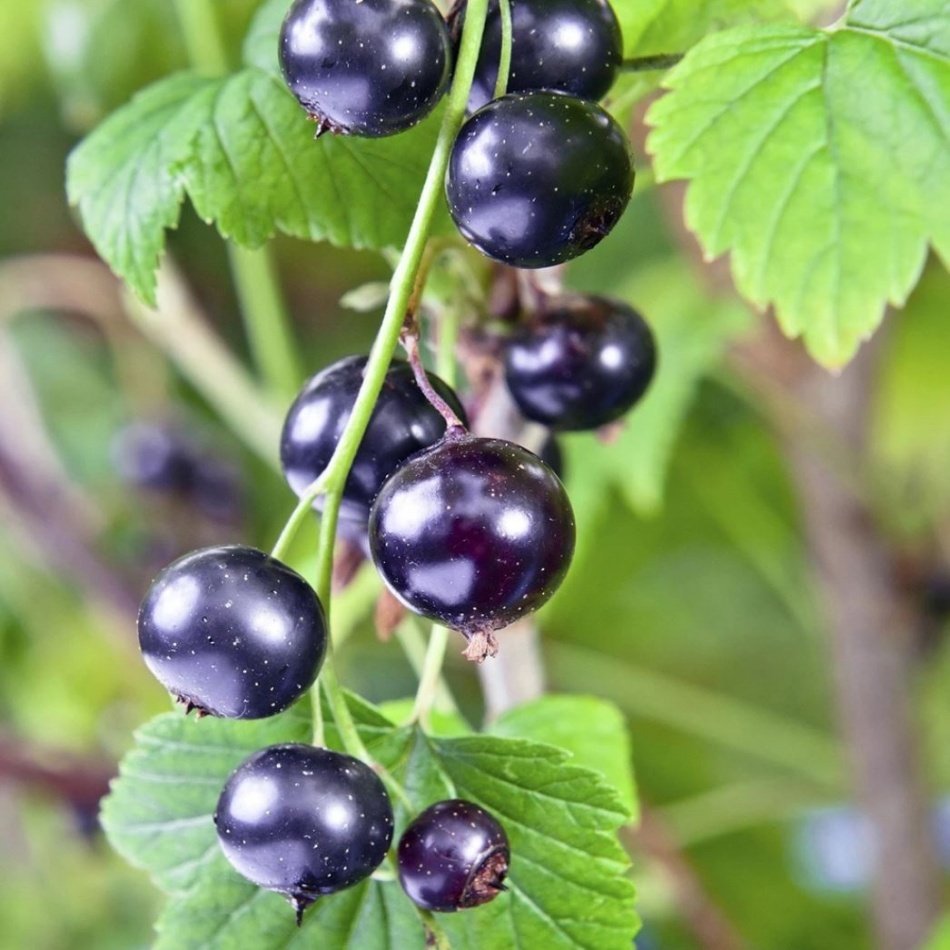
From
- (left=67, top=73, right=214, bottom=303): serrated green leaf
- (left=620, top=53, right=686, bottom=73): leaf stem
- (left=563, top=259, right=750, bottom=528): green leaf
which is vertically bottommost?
(left=563, top=259, right=750, bottom=528): green leaf

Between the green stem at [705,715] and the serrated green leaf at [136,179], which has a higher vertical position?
the serrated green leaf at [136,179]

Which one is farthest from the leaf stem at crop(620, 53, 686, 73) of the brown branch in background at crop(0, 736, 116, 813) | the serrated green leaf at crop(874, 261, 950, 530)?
the serrated green leaf at crop(874, 261, 950, 530)

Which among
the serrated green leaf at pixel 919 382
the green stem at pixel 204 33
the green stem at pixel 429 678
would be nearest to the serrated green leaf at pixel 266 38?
the green stem at pixel 429 678

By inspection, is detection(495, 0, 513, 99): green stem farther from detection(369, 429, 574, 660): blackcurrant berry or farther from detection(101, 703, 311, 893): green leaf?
detection(101, 703, 311, 893): green leaf

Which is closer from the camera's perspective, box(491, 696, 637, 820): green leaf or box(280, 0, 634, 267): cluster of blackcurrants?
box(280, 0, 634, 267): cluster of blackcurrants

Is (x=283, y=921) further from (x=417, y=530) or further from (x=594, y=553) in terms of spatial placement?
(x=594, y=553)

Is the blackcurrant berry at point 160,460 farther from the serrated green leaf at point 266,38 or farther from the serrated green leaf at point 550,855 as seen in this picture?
the serrated green leaf at point 550,855

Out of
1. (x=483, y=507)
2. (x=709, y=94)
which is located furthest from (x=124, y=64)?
(x=483, y=507)
